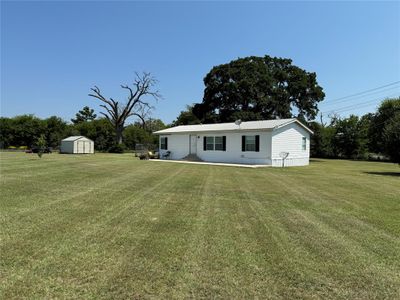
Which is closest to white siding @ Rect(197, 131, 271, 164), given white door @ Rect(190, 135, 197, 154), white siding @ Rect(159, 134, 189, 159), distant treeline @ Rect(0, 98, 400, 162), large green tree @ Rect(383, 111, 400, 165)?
white door @ Rect(190, 135, 197, 154)

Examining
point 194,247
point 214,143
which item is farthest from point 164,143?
point 194,247

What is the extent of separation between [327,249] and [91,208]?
14.2 feet

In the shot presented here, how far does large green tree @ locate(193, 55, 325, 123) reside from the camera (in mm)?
31500

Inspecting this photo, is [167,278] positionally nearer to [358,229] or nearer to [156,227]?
[156,227]

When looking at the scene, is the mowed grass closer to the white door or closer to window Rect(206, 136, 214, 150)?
window Rect(206, 136, 214, 150)

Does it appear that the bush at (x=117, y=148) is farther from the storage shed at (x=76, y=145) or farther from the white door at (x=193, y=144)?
the white door at (x=193, y=144)

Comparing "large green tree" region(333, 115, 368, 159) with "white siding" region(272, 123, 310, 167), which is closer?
"white siding" region(272, 123, 310, 167)

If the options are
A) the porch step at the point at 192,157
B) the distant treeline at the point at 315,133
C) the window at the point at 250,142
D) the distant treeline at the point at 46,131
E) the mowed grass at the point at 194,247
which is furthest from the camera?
the distant treeline at the point at 46,131

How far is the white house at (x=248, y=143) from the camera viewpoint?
1972 centimetres

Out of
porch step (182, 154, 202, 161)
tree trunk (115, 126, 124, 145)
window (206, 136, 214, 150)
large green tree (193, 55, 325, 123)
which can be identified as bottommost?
porch step (182, 154, 202, 161)

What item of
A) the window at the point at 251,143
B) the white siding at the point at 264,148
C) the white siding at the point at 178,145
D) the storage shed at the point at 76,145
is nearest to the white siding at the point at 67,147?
the storage shed at the point at 76,145

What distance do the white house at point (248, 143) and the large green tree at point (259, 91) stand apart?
874 cm

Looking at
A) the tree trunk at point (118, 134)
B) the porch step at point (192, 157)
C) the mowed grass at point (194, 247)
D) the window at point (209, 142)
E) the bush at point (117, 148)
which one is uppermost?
the tree trunk at point (118, 134)

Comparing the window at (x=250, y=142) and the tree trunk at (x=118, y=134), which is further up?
the tree trunk at (x=118, y=134)
